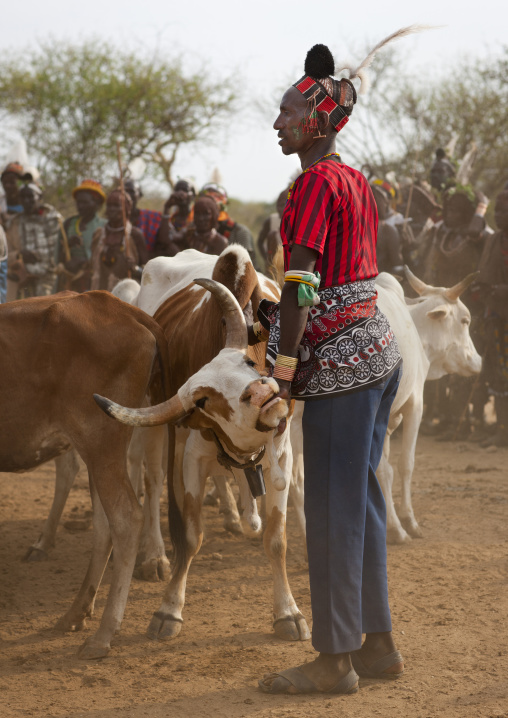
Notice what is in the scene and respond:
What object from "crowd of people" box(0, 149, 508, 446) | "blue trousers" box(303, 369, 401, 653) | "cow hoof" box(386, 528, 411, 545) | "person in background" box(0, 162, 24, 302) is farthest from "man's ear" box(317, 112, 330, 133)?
"person in background" box(0, 162, 24, 302)

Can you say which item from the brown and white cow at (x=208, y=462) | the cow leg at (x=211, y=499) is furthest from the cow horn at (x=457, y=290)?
the brown and white cow at (x=208, y=462)

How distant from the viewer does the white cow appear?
239 inches

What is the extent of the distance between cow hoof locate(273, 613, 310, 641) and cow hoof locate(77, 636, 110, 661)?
2.90ft

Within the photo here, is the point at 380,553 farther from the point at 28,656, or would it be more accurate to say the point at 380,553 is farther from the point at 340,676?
the point at 28,656

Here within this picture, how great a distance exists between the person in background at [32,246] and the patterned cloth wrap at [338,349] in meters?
7.59

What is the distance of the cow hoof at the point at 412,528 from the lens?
6219mm

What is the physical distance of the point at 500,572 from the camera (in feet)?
17.6

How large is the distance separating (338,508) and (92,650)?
4.91 ft

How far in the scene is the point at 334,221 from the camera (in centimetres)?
347

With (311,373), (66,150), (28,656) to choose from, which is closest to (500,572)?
(311,373)

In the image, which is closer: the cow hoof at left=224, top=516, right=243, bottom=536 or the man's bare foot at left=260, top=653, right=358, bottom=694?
the man's bare foot at left=260, top=653, right=358, bottom=694

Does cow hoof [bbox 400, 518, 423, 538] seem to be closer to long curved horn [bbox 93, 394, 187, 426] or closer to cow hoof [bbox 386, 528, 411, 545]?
cow hoof [bbox 386, 528, 411, 545]

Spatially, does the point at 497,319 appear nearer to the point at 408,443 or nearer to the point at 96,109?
the point at 408,443

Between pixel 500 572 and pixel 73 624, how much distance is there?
2.64 metres
